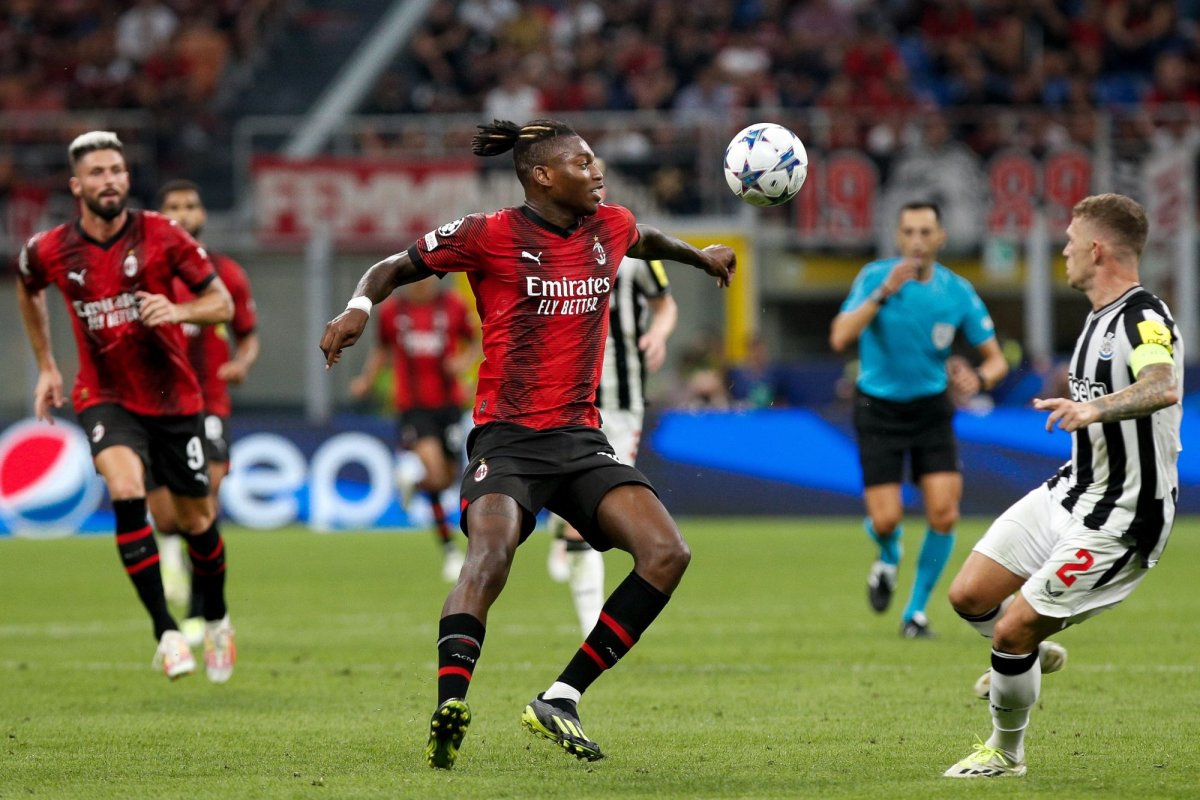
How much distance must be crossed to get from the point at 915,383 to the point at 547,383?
4.78m

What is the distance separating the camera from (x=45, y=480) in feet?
61.2

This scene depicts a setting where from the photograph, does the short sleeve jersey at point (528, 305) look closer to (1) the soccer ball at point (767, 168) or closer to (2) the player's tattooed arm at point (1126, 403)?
(1) the soccer ball at point (767, 168)

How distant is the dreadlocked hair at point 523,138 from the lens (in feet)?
21.9

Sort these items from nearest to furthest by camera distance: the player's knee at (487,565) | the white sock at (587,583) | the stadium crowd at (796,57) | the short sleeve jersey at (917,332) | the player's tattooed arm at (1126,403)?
the player's tattooed arm at (1126,403) → the player's knee at (487,565) → the white sock at (587,583) → the short sleeve jersey at (917,332) → the stadium crowd at (796,57)

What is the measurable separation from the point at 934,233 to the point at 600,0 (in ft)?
52.0

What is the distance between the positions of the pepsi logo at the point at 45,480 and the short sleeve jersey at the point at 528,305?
12.5 m

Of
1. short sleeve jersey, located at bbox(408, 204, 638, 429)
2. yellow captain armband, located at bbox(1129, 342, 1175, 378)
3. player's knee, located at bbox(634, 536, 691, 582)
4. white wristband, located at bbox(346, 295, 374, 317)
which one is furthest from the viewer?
short sleeve jersey, located at bbox(408, 204, 638, 429)

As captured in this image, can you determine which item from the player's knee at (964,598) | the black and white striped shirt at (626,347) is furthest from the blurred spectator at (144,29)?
the player's knee at (964,598)

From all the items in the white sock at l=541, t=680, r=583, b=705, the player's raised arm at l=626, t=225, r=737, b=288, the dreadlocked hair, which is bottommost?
the white sock at l=541, t=680, r=583, b=705

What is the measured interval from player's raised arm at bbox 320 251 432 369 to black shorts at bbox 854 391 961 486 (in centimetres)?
500

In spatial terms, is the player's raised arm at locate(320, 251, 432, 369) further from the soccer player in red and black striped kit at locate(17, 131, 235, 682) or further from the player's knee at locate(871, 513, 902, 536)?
the player's knee at locate(871, 513, 902, 536)

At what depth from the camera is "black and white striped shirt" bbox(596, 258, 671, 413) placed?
394 inches

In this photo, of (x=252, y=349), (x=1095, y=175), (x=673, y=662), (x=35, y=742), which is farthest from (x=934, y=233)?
(x=1095, y=175)

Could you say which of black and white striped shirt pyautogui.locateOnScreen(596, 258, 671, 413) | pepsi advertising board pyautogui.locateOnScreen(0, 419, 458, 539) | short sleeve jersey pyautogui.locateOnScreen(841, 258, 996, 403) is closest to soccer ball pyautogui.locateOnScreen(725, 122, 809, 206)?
black and white striped shirt pyautogui.locateOnScreen(596, 258, 671, 413)
